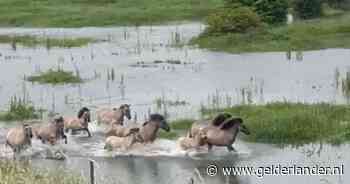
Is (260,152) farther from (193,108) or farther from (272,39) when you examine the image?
(272,39)

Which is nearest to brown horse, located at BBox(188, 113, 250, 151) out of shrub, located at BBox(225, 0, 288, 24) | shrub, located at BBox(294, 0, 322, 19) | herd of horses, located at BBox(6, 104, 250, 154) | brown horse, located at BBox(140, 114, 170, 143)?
herd of horses, located at BBox(6, 104, 250, 154)

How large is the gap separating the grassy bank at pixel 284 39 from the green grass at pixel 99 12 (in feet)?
34.8

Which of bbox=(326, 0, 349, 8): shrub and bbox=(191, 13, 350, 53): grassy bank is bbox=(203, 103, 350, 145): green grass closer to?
bbox=(191, 13, 350, 53): grassy bank

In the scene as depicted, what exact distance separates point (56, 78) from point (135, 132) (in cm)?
1188

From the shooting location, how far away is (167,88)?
29.4 meters

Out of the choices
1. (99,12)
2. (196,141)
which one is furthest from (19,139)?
(99,12)

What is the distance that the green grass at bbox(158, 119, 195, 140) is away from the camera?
70.1 feet

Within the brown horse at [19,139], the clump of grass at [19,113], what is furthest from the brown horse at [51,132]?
the clump of grass at [19,113]

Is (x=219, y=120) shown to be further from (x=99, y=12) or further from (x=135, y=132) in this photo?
(x=99, y=12)

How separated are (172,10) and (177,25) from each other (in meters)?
4.86

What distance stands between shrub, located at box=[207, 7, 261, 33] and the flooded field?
159cm

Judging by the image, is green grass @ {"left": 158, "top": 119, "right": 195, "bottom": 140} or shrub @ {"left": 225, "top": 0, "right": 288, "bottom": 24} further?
shrub @ {"left": 225, "top": 0, "right": 288, "bottom": 24}

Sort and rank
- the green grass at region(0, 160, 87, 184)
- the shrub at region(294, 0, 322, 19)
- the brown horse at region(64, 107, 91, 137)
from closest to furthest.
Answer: the green grass at region(0, 160, 87, 184)
the brown horse at region(64, 107, 91, 137)
the shrub at region(294, 0, 322, 19)

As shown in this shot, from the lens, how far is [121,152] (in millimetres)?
19844
